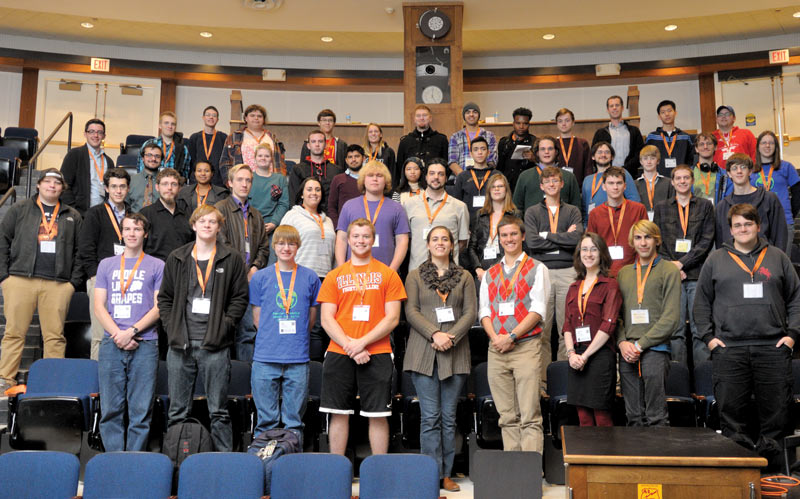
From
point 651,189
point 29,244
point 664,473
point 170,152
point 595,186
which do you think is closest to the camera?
point 664,473

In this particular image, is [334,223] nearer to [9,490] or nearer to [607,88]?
[9,490]

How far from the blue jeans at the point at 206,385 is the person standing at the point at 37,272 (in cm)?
135

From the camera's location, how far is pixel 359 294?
12.7 feet

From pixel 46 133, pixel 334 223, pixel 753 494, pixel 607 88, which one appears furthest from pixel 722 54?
pixel 46 133

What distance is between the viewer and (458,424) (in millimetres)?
4074

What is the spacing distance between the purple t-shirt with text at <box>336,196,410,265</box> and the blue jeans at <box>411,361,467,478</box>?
3.48ft

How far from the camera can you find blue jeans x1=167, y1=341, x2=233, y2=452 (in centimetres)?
379

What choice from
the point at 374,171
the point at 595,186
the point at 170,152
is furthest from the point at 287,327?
the point at 170,152

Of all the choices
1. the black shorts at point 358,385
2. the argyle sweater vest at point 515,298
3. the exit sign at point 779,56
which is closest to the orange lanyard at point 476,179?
the argyle sweater vest at point 515,298

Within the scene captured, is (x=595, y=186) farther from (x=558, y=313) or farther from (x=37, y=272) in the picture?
(x=37, y=272)

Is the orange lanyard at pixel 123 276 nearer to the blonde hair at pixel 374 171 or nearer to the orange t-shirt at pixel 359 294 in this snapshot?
the orange t-shirt at pixel 359 294

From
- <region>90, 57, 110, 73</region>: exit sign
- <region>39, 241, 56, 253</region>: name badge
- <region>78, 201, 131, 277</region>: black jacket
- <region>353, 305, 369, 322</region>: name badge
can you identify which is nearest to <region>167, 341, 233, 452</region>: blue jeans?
<region>353, 305, 369, 322</region>: name badge

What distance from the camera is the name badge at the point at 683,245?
4777mm

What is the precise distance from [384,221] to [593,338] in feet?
5.41
